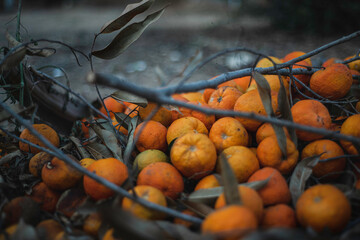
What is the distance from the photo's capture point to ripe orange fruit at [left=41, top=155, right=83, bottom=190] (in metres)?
1.30

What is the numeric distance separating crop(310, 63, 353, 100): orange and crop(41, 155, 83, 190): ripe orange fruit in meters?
1.53

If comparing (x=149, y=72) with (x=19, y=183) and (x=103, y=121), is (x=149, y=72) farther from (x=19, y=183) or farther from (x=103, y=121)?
(x=19, y=183)

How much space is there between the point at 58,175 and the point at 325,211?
1221mm

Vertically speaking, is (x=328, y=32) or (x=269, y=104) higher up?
(x=269, y=104)

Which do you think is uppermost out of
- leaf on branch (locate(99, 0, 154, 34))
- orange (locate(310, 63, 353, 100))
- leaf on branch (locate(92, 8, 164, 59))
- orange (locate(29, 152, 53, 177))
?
leaf on branch (locate(99, 0, 154, 34))

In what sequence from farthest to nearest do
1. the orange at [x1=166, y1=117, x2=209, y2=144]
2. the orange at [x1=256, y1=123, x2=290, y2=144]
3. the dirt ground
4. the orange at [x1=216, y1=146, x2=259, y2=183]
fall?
the dirt ground → the orange at [x1=166, y1=117, x2=209, y2=144] → the orange at [x1=256, y1=123, x2=290, y2=144] → the orange at [x1=216, y1=146, x2=259, y2=183]

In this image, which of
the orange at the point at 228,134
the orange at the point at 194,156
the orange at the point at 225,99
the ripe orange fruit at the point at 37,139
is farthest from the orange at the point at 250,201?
the ripe orange fruit at the point at 37,139

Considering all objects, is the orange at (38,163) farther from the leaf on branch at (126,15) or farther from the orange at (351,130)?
the orange at (351,130)

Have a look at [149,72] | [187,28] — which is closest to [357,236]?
[149,72]

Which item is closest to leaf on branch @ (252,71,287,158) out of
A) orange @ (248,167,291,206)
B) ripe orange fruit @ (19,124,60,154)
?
orange @ (248,167,291,206)

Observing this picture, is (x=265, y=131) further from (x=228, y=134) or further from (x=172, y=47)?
(x=172, y=47)

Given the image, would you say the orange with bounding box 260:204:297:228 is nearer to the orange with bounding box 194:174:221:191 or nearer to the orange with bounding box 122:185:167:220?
the orange with bounding box 194:174:221:191

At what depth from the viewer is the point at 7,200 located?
124 cm

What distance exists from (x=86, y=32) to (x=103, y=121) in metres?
8.00
